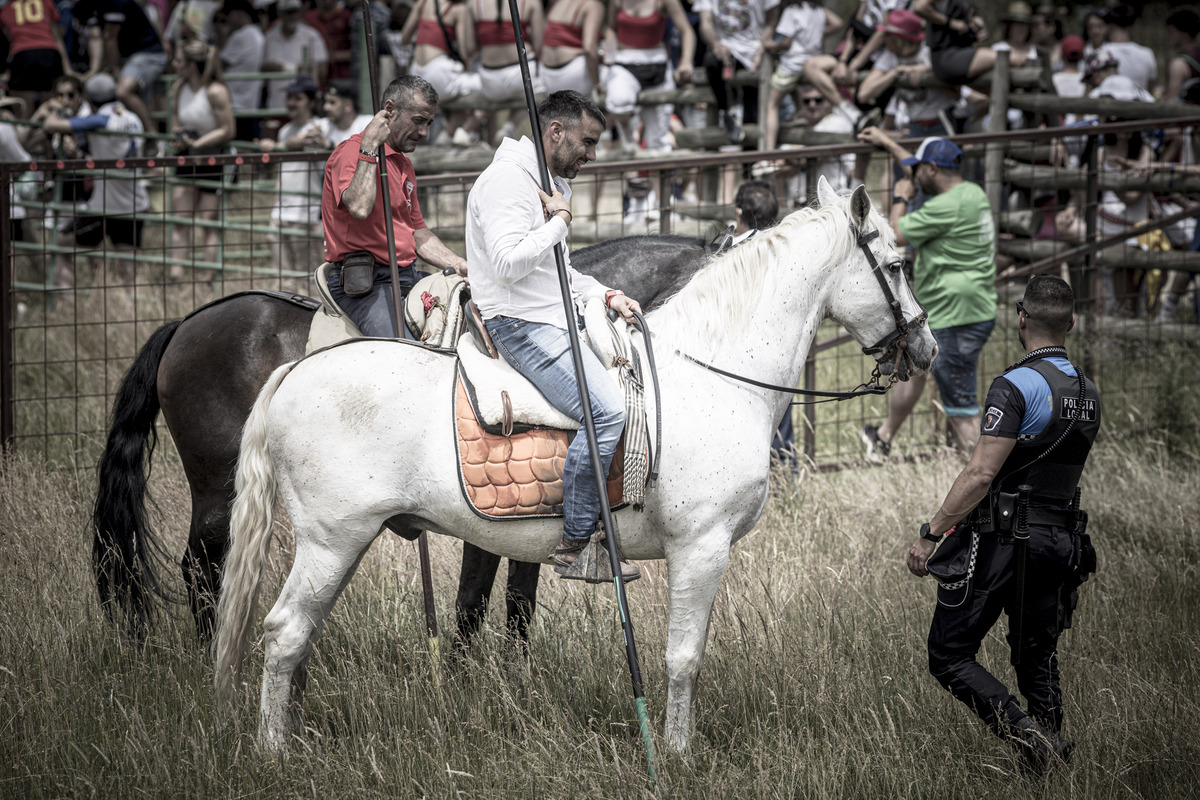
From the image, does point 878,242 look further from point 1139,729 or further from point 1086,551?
point 1139,729

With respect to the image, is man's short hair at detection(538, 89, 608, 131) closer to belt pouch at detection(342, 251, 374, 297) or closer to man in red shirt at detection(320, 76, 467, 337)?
man in red shirt at detection(320, 76, 467, 337)

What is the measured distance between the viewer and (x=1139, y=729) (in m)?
4.15

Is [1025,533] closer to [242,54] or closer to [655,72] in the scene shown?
[655,72]

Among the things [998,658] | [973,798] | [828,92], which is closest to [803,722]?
[973,798]

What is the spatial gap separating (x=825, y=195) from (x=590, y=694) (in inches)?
86.5

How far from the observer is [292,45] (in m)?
15.1

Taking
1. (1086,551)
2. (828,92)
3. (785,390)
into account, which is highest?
(828,92)

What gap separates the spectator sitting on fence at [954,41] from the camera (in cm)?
1009

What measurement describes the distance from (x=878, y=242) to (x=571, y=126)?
4.08 ft

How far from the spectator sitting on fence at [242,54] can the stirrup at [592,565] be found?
11.9 m

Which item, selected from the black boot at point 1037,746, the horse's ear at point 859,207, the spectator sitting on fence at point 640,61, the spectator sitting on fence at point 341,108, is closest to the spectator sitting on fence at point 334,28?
the spectator sitting on fence at point 341,108

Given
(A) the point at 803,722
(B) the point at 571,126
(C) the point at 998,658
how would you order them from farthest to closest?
(C) the point at 998,658 < (A) the point at 803,722 < (B) the point at 571,126

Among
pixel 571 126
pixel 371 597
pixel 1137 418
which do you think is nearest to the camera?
pixel 571 126

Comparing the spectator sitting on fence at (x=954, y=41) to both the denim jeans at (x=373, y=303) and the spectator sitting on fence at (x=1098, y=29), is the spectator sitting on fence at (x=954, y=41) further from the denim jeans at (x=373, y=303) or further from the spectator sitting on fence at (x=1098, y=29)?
the denim jeans at (x=373, y=303)
